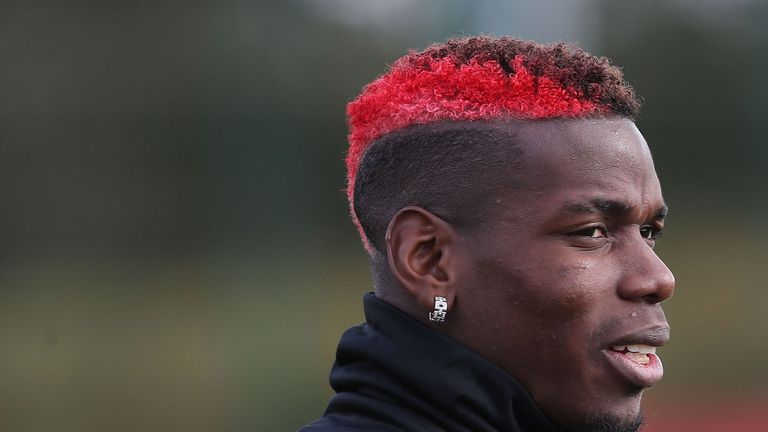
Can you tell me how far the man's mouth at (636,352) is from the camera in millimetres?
2119

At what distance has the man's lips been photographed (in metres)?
2.10

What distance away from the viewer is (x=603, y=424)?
212 cm

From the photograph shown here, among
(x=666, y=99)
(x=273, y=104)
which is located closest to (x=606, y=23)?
(x=666, y=99)

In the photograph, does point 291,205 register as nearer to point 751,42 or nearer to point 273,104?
point 273,104

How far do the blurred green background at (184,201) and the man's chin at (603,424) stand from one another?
4396 millimetres

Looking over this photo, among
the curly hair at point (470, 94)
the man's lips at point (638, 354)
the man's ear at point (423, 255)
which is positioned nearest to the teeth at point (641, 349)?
the man's lips at point (638, 354)

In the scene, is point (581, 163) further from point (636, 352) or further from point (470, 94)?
point (636, 352)

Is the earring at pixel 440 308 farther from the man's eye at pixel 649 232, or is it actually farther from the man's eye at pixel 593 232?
the man's eye at pixel 649 232

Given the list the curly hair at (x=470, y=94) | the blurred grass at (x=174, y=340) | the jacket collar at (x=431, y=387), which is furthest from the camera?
the blurred grass at (x=174, y=340)

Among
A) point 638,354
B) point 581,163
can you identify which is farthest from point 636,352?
point 581,163

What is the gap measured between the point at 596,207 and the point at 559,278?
170mm

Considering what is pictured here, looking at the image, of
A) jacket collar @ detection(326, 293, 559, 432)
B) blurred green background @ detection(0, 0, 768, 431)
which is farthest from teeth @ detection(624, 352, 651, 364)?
blurred green background @ detection(0, 0, 768, 431)

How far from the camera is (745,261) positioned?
7797 millimetres

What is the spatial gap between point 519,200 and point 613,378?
40cm
